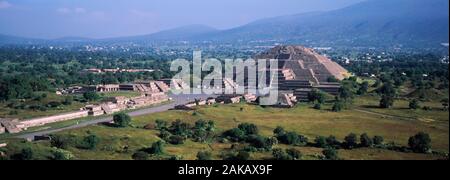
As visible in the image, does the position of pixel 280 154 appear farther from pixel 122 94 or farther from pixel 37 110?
pixel 122 94

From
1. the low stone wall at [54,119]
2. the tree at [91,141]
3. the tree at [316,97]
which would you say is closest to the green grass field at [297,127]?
the tree at [91,141]

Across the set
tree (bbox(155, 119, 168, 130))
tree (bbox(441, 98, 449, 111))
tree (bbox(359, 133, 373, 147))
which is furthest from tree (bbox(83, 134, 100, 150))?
tree (bbox(441, 98, 449, 111))

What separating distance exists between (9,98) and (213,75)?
832 inches

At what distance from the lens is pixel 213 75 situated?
5603 centimetres

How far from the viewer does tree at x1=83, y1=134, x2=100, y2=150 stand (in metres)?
23.9

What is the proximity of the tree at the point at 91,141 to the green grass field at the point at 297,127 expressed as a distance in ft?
0.72

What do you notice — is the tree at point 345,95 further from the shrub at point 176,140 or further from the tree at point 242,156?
the tree at point 242,156

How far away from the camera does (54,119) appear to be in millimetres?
31969

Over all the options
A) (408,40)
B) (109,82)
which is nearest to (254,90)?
(109,82)

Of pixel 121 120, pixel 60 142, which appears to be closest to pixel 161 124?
pixel 121 120

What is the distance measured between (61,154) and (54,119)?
36.9ft

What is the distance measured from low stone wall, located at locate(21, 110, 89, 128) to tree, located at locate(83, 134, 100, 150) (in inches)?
280

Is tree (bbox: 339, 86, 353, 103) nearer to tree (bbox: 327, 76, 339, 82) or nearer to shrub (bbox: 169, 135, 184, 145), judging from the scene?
tree (bbox: 327, 76, 339, 82)

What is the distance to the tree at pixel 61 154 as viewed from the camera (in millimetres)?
20919
